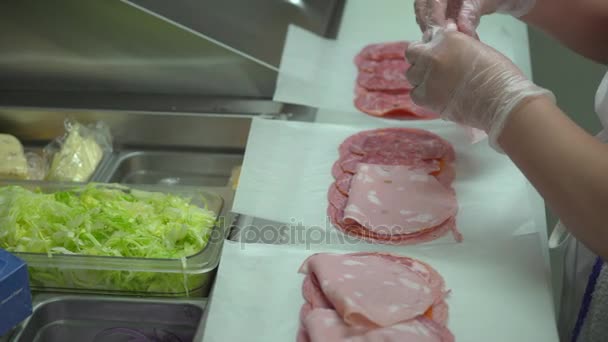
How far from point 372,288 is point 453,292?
0.64 ft

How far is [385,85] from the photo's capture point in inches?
91.7

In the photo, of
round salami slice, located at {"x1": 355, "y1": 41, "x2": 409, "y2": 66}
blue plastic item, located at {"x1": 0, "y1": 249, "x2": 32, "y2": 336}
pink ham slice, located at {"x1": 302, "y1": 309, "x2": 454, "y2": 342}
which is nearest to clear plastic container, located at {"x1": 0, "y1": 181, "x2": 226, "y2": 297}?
blue plastic item, located at {"x1": 0, "y1": 249, "x2": 32, "y2": 336}

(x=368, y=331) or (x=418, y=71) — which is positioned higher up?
(x=418, y=71)

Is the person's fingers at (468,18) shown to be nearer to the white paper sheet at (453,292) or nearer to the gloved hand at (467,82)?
the gloved hand at (467,82)

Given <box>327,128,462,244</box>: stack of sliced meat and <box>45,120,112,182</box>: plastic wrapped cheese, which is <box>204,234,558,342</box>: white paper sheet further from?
<box>45,120,112,182</box>: plastic wrapped cheese

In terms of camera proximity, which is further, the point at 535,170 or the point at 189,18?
the point at 189,18

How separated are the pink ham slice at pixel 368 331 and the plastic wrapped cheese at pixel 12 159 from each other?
1.08 m

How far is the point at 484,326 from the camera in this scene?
1.41 meters

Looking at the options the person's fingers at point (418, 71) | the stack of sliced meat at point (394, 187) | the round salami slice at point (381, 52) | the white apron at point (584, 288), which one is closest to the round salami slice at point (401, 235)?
the stack of sliced meat at point (394, 187)

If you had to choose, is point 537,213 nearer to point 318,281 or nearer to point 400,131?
point 400,131

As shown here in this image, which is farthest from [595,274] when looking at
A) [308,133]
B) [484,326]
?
[308,133]

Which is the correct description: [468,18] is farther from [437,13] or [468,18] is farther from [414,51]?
[414,51]

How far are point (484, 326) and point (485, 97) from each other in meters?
0.50

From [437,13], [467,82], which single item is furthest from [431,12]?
[467,82]
